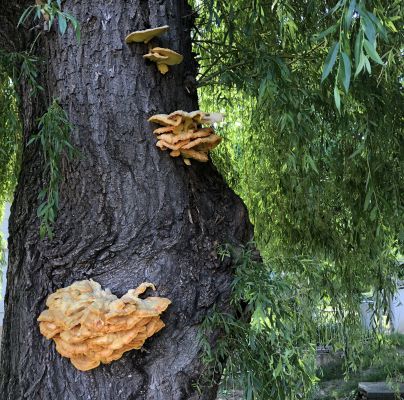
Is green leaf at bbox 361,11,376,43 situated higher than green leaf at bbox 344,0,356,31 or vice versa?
green leaf at bbox 344,0,356,31

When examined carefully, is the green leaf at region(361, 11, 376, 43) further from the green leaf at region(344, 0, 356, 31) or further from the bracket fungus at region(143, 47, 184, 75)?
the bracket fungus at region(143, 47, 184, 75)

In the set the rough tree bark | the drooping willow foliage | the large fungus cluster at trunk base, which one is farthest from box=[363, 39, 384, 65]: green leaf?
the rough tree bark

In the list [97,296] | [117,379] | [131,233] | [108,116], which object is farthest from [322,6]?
[117,379]

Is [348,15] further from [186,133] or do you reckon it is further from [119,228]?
[119,228]

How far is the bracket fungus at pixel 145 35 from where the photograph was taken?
1438 millimetres

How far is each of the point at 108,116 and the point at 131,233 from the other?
31 cm

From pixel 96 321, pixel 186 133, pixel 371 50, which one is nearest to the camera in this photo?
pixel 371 50

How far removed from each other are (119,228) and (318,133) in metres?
0.80

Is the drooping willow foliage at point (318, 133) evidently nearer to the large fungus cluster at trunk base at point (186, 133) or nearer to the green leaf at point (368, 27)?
the green leaf at point (368, 27)

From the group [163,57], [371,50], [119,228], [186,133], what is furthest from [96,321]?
[371,50]

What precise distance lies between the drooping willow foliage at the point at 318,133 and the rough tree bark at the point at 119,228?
22 centimetres

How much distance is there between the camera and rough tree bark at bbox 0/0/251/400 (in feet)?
4.72

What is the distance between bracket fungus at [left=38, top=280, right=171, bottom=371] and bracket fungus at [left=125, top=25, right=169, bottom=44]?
628 millimetres

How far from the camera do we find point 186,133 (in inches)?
57.4
